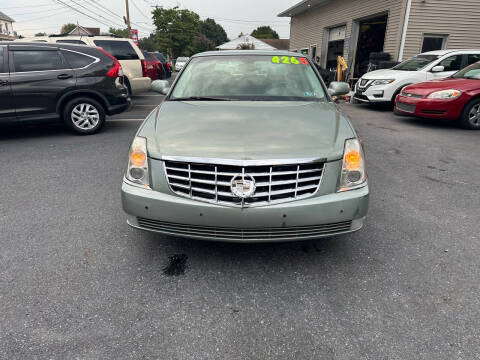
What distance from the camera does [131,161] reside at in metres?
2.53

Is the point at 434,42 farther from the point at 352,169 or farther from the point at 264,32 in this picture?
the point at 264,32

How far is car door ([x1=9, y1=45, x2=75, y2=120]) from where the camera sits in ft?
20.6

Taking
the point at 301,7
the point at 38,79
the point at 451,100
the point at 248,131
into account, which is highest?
the point at 301,7

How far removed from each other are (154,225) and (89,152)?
3938 millimetres

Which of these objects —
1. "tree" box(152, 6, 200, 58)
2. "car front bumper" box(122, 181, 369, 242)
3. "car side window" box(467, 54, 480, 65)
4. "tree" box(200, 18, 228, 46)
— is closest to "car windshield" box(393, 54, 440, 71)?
"car side window" box(467, 54, 480, 65)

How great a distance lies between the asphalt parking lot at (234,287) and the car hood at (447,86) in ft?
14.9

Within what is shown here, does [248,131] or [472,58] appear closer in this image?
[248,131]

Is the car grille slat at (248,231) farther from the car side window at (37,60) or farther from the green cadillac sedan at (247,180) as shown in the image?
the car side window at (37,60)

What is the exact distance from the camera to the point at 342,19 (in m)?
18.4

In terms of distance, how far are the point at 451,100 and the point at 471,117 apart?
732 millimetres

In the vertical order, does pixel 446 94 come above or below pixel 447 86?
below

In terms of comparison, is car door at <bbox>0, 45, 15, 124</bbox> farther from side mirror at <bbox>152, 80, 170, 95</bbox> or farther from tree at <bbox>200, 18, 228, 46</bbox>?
tree at <bbox>200, 18, 228, 46</bbox>

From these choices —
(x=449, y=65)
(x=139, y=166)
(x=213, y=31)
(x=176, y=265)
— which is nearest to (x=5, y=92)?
(x=139, y=166)

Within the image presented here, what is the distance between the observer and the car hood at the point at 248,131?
238 cm
